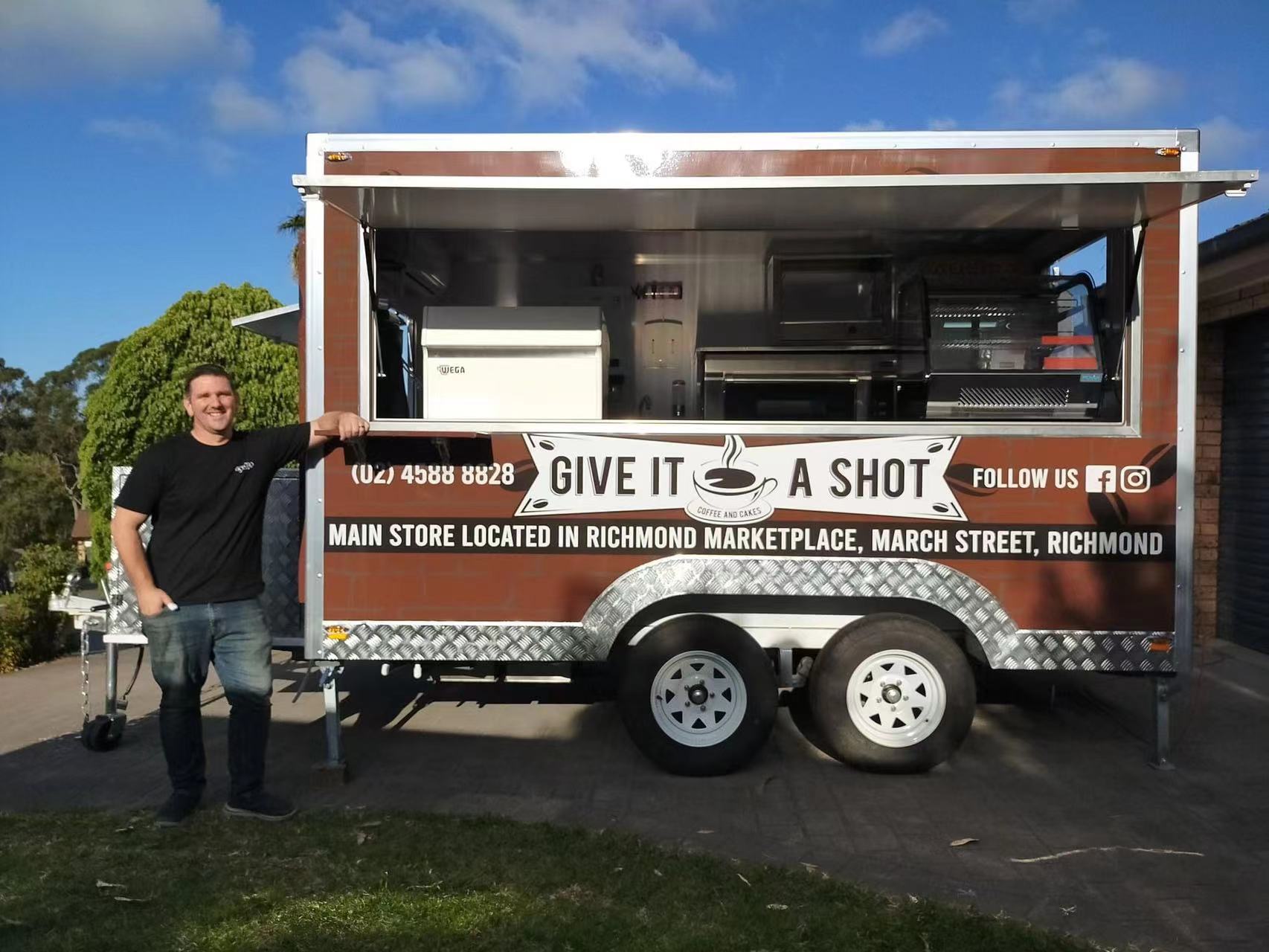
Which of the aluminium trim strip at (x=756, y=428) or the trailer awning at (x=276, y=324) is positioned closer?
the aluminium trim strip at (x=756, y=428)

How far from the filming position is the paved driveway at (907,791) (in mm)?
3795

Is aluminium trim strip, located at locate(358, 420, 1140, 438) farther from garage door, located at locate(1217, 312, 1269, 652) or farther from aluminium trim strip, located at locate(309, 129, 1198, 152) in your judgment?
garage door, located at locate(1217, 312, 1269, 652)

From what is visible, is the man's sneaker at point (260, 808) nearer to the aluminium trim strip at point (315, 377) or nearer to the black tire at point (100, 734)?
the aluminium trim strip at point (315, 377)

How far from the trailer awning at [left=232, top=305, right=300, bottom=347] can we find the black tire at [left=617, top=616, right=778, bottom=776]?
2881mm

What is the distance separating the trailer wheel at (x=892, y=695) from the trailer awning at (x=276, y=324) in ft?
11.7

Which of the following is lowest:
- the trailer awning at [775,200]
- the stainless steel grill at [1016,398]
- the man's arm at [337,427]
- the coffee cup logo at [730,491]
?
the coffee cup logo at [730,491]

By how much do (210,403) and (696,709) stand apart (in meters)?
2.57

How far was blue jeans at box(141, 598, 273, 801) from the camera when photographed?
4227 mm

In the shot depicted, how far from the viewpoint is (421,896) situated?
3.54 metres

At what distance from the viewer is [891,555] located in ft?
15.8

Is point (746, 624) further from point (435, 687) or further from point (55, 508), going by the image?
point (55, 508)

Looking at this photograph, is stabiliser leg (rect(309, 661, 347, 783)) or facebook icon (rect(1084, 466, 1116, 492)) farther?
stabiliser leg (rect(309, 661, 347, 783))

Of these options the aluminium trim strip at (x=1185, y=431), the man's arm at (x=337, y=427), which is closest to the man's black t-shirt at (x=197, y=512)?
the man's arm at (x=337, y=427)

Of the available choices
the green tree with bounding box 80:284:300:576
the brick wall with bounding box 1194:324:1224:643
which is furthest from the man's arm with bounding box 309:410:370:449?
the green tree with bounding box 80:284:300:576
